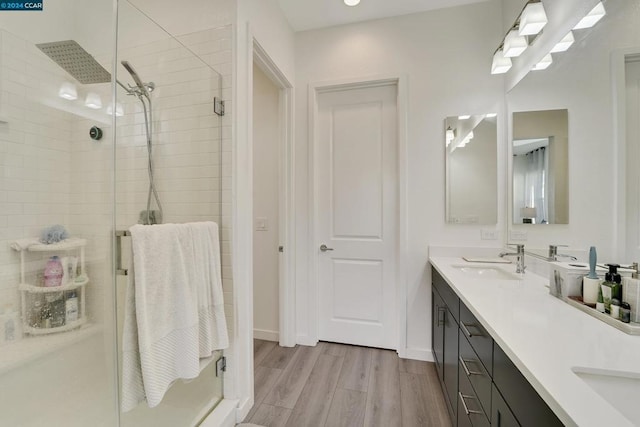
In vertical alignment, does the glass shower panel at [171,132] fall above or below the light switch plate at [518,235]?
above

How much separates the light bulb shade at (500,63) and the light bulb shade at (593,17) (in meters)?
0.65

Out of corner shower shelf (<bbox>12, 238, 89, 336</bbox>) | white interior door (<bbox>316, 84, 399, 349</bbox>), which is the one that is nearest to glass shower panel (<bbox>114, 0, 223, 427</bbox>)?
corner shower shelf (<bbox>12, 238, 89, 336</bbox>)

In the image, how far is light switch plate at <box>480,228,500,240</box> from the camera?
214cm

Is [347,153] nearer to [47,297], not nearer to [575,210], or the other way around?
[575,210]

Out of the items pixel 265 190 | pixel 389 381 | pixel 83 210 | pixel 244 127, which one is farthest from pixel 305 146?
pixel 389 381

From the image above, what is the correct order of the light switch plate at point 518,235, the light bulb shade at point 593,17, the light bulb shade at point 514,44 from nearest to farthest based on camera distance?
the light bulb shade at point 593,17 < the light bulb shade at point 514,44 < the light switch plate at point 518,235

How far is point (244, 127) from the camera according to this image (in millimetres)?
1652

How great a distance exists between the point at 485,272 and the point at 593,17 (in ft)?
4.75

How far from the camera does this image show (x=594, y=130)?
1.22m

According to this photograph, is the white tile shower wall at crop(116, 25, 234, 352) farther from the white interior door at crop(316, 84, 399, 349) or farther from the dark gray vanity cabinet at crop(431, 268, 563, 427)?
the dark gray vanity cabinet at crop(431, 268, 563, 427)

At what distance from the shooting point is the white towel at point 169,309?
106 centimetres

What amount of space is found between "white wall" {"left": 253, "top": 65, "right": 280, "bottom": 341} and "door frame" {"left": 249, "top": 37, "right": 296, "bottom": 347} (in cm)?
9

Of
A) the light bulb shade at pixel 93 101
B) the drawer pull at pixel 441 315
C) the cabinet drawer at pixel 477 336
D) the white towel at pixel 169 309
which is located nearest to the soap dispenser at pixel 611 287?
the cabinet drawer at pixel 477 336

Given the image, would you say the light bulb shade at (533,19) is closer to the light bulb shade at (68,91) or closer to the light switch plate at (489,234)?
the light switch plate at (489,234)
